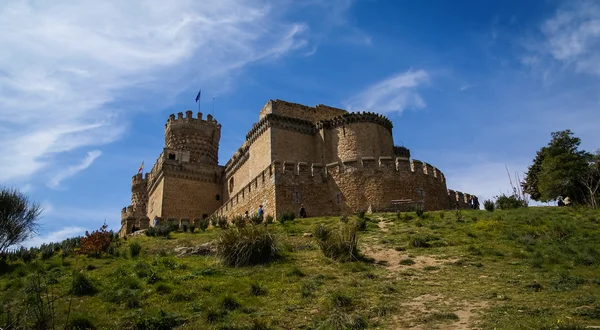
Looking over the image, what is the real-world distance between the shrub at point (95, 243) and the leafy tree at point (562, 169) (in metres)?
25.5

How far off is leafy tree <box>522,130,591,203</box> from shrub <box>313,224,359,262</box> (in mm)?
20142

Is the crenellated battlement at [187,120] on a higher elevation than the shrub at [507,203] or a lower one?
higher

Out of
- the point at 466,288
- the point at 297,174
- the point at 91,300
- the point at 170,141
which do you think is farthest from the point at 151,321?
the point at 170,141

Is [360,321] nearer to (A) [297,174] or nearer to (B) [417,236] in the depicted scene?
(B) [417,236]

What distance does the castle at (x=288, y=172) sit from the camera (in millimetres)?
25688

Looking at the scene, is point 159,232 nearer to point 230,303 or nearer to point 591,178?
point 230,303

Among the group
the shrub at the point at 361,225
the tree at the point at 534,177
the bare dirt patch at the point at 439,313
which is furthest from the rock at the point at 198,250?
the tree at the point at 534,177

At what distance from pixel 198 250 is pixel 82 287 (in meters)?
4.93

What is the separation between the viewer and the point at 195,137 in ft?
131

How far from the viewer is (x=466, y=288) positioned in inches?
476

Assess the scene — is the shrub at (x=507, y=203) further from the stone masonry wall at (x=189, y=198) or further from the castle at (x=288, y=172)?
the stone masonry wall at (x=189, y=198)

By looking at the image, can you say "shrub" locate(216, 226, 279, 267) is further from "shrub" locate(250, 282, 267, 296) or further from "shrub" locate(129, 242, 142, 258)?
"shrub" locate(129, 242, 142, 258)

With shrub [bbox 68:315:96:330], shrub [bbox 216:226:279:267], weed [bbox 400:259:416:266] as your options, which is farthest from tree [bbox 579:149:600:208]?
shrub [bbox 68:315:96:330]

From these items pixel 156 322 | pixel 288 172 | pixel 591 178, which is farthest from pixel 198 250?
pixel 591 178
